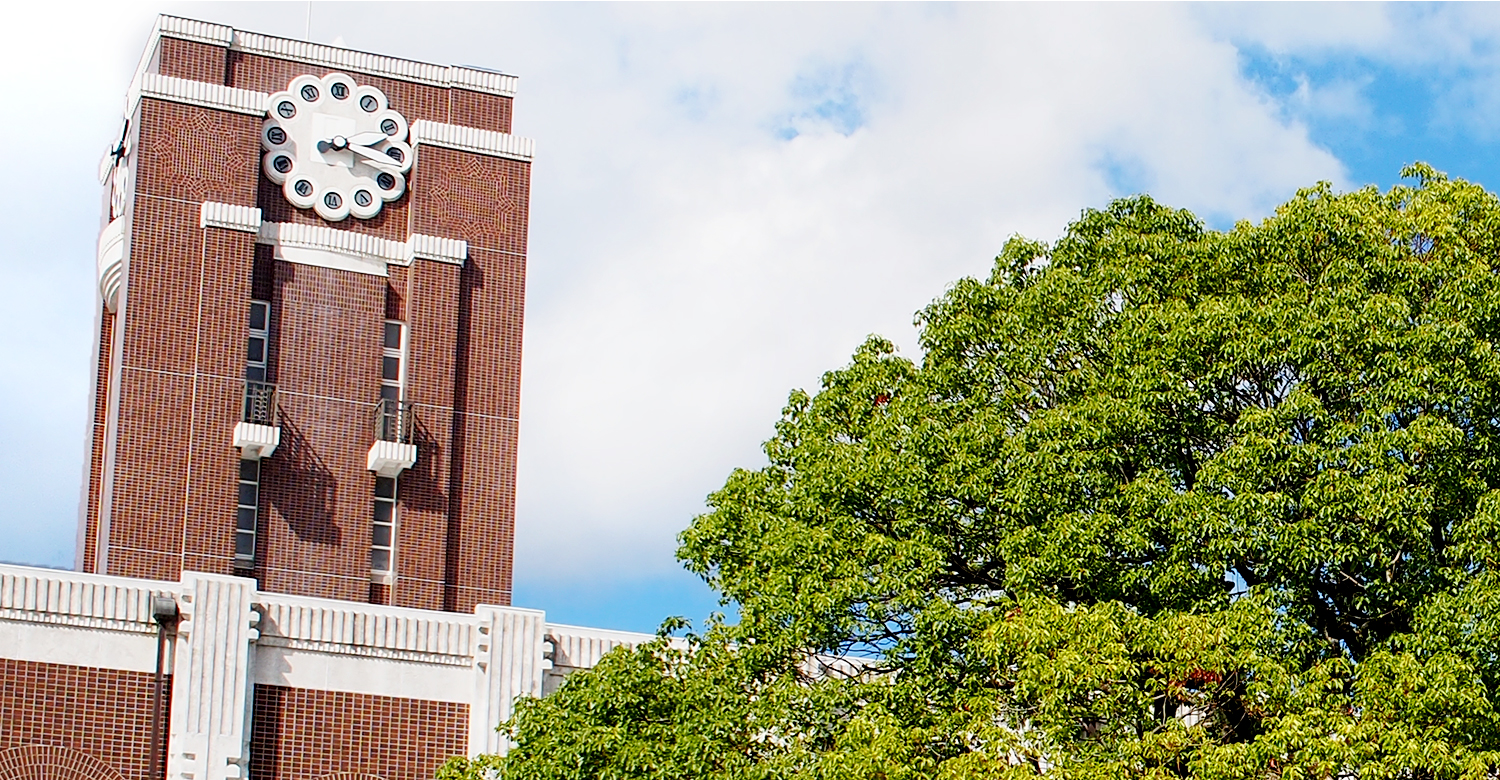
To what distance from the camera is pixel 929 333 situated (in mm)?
24625

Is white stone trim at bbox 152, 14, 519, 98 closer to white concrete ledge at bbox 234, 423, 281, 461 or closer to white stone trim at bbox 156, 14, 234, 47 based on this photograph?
white stone trim at bbox 156, 14, 234, 47

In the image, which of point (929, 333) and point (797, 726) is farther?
point (929, 333)

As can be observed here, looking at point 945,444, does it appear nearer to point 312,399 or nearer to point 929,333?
point 929,333

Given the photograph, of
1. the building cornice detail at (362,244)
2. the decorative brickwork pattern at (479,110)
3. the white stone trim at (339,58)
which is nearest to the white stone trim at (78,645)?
the building cornice detail at (362,244)

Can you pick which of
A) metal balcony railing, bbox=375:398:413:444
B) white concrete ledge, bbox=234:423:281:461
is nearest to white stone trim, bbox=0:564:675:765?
white concrete ledge, bbox=234:423:281:461

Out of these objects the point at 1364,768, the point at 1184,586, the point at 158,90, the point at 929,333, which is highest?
the point at 158,90

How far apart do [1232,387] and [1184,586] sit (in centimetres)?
232

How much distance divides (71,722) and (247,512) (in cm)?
888

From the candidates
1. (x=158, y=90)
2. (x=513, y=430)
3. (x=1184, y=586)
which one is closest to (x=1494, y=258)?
(x=1184, y=586)

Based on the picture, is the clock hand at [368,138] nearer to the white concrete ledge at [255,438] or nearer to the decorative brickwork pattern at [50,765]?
the white concrete ledge at [255,438]

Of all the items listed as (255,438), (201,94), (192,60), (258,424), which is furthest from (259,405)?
(192,60)

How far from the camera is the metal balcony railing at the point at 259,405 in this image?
37812mm

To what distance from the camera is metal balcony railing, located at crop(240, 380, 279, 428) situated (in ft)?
124

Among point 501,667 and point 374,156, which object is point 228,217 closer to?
point 374,156
